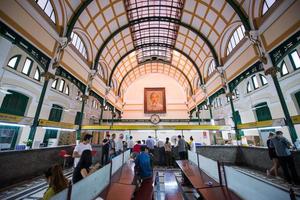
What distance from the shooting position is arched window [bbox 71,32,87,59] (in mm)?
9916

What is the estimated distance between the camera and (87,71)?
11562mm

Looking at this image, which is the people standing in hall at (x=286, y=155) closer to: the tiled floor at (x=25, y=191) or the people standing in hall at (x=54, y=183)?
the people standing in hall at (x=54, y=183)

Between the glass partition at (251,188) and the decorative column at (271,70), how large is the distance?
5.70 metres

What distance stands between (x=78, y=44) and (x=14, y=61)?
4734 millimetres

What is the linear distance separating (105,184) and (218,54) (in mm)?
12571

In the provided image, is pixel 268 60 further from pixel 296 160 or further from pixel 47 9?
pixel 47 9

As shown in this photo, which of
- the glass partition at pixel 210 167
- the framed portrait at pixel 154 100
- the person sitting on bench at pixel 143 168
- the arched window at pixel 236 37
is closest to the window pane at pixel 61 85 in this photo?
the person sitting on bench at pixel 143 168

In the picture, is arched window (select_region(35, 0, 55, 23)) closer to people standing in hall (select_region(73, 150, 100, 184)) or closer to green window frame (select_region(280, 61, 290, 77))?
people standing in hall (select_region(73, 150, 100, 184))

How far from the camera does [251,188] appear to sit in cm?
200

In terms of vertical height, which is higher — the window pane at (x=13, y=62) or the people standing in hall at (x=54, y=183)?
the window pane at (x=13, y=62)

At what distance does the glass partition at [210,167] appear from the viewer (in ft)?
10.7

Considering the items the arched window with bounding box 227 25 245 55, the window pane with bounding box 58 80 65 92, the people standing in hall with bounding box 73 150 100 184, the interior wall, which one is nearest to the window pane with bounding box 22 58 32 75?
the window pane with bounding box 58 80 65 92

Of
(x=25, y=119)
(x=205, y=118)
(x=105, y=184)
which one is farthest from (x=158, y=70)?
(x=105, y=184)

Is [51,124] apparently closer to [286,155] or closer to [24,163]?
[24,163]
